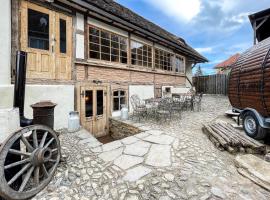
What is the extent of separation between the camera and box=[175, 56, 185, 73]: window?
1216cm

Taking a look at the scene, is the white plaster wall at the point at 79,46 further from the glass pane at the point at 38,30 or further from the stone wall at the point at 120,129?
the stone wall at the point at 120,129

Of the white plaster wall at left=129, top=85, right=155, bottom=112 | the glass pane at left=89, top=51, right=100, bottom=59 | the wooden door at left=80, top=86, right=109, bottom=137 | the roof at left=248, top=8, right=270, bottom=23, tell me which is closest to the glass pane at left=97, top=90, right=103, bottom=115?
the wooden door at left=80, top=86, right=109, bottom=137

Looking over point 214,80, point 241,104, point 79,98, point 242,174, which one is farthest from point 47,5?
point 214,80

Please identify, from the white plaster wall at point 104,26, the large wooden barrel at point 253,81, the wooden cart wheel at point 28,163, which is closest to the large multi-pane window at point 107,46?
the white plaster wall at point 104,26

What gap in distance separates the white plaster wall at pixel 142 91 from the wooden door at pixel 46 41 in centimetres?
333

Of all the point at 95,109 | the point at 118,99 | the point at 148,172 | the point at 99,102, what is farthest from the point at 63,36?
the point at 148,172

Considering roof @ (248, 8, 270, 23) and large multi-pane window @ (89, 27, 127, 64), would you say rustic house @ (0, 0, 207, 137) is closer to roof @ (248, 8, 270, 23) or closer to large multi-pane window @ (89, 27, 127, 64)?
large multi-pane window @ (89, 27, 127, 64)

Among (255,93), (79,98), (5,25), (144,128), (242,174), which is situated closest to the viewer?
(242,174)

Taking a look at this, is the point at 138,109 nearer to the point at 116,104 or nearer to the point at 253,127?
the point at 116,104

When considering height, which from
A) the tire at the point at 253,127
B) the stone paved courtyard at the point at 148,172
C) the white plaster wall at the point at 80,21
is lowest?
the stone paved courtyard at the point at 148,172

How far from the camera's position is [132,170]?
9.71 feet

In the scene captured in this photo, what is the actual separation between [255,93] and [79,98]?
5.57m

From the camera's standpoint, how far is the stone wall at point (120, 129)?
5.95 meters

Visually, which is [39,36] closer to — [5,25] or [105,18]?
[5,25]
